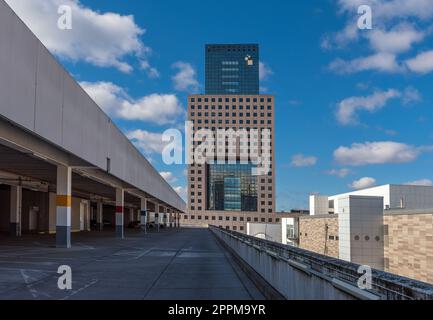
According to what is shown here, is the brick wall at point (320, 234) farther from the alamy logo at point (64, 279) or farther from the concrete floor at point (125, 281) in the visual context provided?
the alamy logo at point (64, 279)

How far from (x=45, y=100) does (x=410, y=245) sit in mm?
26500

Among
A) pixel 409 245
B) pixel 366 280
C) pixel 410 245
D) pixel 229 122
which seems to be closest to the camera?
pixel 366 280

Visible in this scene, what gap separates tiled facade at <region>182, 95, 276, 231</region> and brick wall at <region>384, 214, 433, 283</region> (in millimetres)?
148062

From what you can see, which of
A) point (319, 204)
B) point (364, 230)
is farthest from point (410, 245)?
point (319, 204)

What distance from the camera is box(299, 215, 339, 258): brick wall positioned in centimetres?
5097

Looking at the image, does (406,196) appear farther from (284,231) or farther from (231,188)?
(231,188)

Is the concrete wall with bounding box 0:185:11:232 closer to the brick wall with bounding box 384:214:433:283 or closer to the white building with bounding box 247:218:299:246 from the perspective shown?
the white building with bounding box 247:218:299:246

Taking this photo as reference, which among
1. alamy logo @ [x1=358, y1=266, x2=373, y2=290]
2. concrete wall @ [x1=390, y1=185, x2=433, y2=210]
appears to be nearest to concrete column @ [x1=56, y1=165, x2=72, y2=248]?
alamy logo @ [x1=358, y1=266, x2=373, y2=290]

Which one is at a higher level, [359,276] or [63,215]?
[359,276]

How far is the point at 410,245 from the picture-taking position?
1395 inches

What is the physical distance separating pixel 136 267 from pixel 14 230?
97.4ft
